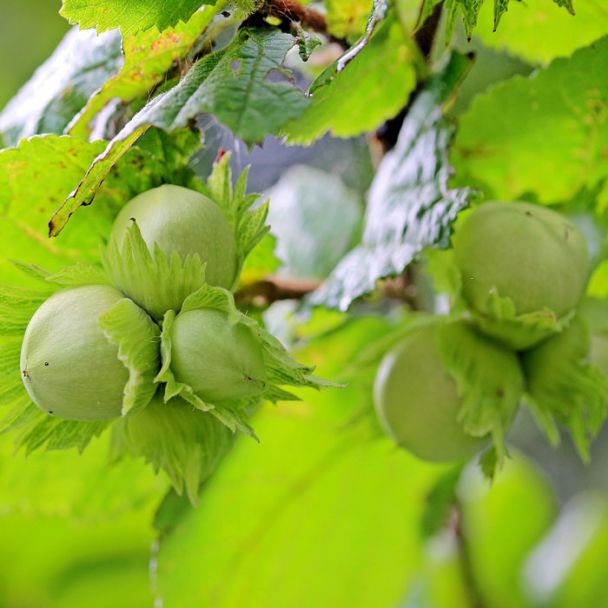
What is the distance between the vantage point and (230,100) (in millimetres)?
755

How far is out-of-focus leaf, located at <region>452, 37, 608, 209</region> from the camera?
1.17 metres

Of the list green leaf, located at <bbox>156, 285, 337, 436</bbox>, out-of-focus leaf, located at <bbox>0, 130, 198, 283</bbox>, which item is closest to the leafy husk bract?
green leaf, located at <bbox>156, 285, 337, 436</bbox>

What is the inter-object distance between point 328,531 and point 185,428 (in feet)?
2.64

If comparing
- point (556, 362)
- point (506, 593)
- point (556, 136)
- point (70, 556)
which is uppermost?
point (556, 136)

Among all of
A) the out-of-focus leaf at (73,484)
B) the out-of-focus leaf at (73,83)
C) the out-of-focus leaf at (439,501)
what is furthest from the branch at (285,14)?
the out-of-focus leaf at (439,501)

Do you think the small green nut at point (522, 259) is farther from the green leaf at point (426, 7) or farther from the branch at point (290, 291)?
the green leaf at point (426, 7)

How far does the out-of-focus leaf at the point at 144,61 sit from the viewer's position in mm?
933

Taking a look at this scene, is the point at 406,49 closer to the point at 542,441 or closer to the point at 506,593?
the point at 506,593

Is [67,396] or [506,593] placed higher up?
[67,396]

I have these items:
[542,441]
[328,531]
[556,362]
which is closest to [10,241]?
[556,362]

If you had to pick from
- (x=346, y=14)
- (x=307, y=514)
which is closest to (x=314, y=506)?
(x=307, y=514)

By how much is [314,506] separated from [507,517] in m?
0.81

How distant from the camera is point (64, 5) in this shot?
2.72ft

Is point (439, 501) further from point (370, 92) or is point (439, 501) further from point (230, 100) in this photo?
point (230, 100)
